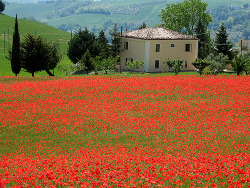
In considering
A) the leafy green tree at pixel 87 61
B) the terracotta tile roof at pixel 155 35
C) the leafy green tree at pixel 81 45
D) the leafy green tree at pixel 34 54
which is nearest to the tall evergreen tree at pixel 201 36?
the terracotta tile roof at pixel 155 35

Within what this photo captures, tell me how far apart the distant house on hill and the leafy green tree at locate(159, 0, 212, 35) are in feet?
94.5

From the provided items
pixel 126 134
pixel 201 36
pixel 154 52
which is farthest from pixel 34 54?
pixel 201 36

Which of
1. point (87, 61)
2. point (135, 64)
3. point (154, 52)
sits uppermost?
point (154, 52)

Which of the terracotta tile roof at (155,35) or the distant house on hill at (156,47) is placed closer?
the distant house on hill at (156,47)

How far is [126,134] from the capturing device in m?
20.3

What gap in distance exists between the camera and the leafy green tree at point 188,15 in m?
106

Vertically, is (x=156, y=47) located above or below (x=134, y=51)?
above

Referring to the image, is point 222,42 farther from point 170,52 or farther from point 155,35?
point 155,35

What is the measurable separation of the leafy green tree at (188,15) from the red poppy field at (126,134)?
70.4 m

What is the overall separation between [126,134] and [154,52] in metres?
55.9

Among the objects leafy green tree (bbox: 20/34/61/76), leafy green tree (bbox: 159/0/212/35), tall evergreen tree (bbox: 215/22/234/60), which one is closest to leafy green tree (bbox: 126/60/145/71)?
leafy green tree (bbox: 20/34/61/76)

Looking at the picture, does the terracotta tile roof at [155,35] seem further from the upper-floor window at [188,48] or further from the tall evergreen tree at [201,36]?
the tall evergreen tree at [201,36]

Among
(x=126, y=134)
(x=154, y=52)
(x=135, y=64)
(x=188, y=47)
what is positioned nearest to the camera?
(x=126, y=134)

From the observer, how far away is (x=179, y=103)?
29.5 m
